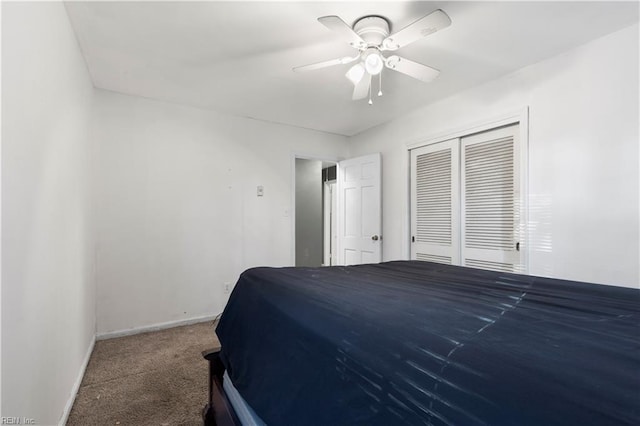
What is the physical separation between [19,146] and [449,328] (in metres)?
1.64

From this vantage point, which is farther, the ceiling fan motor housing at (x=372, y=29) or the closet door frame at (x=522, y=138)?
the closet door frame at (x=522, y=138)

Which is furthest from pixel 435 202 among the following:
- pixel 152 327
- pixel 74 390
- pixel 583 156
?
pixel 74 390

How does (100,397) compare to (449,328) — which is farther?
(100,397)

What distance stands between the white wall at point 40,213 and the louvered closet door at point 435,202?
3185 mm

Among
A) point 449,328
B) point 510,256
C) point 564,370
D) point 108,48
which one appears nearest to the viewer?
point 564,370

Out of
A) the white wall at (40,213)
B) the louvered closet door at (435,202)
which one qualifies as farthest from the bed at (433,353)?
the louvered closet door at (435,202)

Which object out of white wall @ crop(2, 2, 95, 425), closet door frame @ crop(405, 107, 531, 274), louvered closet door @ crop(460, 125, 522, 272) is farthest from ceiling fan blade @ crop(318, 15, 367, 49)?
louvered closet door @ crop(460, 125, 522, 272)

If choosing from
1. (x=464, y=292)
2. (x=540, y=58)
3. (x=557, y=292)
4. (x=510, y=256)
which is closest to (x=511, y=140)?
(x=540, y=58)

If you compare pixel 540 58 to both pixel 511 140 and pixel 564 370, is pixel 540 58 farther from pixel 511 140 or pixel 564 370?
pixel 564 370

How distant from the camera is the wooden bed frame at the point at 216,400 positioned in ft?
4.54

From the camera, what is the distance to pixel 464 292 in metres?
1.31

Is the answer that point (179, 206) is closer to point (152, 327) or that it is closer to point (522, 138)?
point (152, 327)

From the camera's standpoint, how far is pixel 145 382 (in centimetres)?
214

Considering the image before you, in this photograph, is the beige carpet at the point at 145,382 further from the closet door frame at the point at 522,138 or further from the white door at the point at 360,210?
the closet door frame at the point at 522,138
